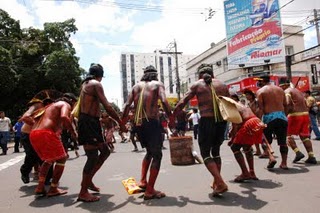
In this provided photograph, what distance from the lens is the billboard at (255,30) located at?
27.0m

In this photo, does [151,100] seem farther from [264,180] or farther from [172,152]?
[172,152]

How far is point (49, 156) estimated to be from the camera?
5172 mm

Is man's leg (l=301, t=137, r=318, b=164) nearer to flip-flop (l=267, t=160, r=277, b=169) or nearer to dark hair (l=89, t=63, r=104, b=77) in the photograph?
flip-flop (l=267, t=160, r=277, b=169)

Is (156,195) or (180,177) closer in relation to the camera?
(156,195)

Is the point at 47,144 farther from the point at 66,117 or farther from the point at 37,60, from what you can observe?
the point at 37,60

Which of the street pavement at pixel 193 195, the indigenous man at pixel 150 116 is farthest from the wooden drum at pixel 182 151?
the indigenous man at pixel 150 116

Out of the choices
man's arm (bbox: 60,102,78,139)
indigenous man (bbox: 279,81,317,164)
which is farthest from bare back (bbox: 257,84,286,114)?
man's arm (bbox: 60,102,78,139)

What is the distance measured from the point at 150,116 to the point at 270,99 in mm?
2697

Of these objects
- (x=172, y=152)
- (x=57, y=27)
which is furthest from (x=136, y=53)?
(x=172, y=152)

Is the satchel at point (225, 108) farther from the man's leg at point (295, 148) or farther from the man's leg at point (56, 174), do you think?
the man's leg at point (295, 148)

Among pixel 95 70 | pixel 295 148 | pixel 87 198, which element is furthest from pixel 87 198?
pixel 295 148

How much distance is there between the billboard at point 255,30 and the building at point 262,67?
76 centimetres

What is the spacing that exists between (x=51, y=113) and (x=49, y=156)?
676 millimetres

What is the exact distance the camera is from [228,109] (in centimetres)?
484
